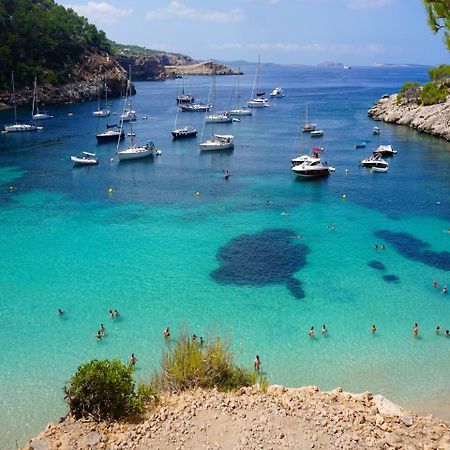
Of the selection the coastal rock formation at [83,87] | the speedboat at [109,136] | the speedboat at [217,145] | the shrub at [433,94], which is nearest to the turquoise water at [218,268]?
the speedboat at [217,145]

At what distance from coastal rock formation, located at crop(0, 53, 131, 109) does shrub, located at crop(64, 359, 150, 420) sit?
→ 110221 mm

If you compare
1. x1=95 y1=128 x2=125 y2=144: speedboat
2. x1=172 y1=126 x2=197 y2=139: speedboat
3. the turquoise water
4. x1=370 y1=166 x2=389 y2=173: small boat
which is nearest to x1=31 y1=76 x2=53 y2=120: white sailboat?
x1=95 y1=128 x2=125 y2=144: speedboat

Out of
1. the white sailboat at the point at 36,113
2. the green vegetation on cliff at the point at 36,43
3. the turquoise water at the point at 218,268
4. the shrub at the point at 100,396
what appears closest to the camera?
the shrub at the point at 100,396

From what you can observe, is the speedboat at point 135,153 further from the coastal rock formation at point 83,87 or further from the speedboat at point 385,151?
the coastal rock formation at point 83,87

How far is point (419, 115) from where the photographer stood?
96.2 metres

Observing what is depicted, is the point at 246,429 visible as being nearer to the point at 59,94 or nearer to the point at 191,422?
the point at 191,422

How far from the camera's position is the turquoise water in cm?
2705

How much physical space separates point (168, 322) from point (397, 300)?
16089 millimetres

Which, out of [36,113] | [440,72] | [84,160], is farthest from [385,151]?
[36,113]

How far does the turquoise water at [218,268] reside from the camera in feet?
88.7

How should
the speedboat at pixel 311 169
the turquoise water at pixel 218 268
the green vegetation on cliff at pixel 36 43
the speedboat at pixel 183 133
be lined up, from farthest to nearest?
the green vegetation on cliff at pixel 36 43
the speedboat at pixel 183 133
the speedboat at pixel 311 169
the turquoise water at pixel 218 268

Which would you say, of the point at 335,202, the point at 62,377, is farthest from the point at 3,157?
the point at 62,377

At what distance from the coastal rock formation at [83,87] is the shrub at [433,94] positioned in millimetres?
85874

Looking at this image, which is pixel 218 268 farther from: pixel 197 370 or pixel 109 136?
pixel 109 136
